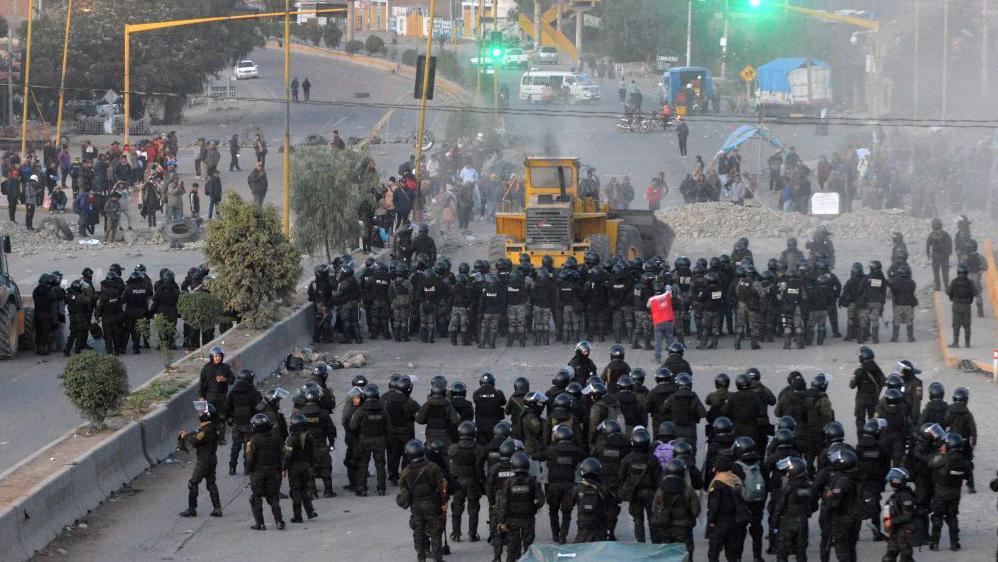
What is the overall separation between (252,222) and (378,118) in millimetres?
44915

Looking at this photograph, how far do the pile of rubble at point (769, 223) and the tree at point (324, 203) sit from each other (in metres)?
10.0

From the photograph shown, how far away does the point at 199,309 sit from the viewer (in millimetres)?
23734

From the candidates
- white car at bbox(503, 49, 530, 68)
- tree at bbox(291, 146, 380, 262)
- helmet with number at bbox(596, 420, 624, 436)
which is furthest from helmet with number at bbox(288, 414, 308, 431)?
white car at bbox(503, 49, 530, 68)

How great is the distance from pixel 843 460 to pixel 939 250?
54.3ft

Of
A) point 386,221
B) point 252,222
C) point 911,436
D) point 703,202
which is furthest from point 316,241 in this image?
point 911,436

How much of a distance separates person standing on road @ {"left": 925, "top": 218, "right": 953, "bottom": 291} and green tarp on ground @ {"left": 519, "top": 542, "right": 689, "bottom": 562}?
18926mm

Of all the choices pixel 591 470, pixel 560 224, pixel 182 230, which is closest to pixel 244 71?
pixel 182 230

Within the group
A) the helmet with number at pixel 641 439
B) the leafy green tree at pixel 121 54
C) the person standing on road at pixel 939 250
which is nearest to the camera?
the helmet with number at pixel 641 439

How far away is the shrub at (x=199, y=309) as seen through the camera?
23719 millimetres

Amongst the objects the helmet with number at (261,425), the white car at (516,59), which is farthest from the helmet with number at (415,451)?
the white car at (516,59)

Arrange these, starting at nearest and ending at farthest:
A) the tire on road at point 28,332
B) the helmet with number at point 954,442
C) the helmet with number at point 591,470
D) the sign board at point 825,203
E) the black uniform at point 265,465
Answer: the helmet with number at point 591,470
the helmet with number at point 954,442
the black uniform at point 265,465
the tire on road at point 28,332
the sign board at point 825,203

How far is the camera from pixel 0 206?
43.2 m

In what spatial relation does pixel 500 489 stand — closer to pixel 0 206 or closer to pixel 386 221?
pixel 386 221

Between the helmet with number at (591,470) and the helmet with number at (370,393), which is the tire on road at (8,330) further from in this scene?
the helmet with number at (591,470)
